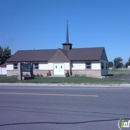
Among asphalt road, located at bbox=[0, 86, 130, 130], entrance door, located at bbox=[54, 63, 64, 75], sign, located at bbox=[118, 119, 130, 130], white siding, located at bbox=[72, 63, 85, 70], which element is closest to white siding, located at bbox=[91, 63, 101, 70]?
white siding, located at bbox=[72, 63, 85, 70]

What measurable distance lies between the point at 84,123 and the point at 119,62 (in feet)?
446

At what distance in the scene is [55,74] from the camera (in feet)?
116

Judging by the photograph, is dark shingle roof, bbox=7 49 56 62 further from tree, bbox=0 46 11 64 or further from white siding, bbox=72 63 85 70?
tree, bbox=0 46 11 64

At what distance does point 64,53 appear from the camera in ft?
118

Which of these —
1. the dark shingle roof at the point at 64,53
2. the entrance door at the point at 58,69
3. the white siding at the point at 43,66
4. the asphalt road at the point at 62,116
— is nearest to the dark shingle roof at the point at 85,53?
the dark shingle roof at the point at 64,53

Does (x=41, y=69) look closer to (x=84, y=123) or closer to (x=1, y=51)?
(x=1, y=51)

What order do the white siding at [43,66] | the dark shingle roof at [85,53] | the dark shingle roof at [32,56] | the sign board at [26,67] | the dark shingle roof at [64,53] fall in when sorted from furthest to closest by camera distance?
1. the dark shingle roof at [32,56]
2. the white siding at [43,66]
3. the dark shingle roof at [64,53]
4. the dark shingle roof at [85,53]
5. the sign board at [26,67]

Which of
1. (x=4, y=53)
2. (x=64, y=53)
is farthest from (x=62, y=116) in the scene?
(x=4, y=53)

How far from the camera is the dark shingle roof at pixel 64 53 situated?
35062 mm

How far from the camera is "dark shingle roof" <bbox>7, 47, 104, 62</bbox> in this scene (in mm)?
35062

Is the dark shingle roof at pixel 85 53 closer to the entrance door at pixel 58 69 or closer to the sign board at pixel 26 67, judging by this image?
the entrance door at pixel 58 69

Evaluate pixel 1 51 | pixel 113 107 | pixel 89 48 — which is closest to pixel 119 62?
pixel 1 51

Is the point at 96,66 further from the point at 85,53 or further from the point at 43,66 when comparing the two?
the point at 43,66

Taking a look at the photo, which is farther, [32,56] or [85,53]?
[32,56]
